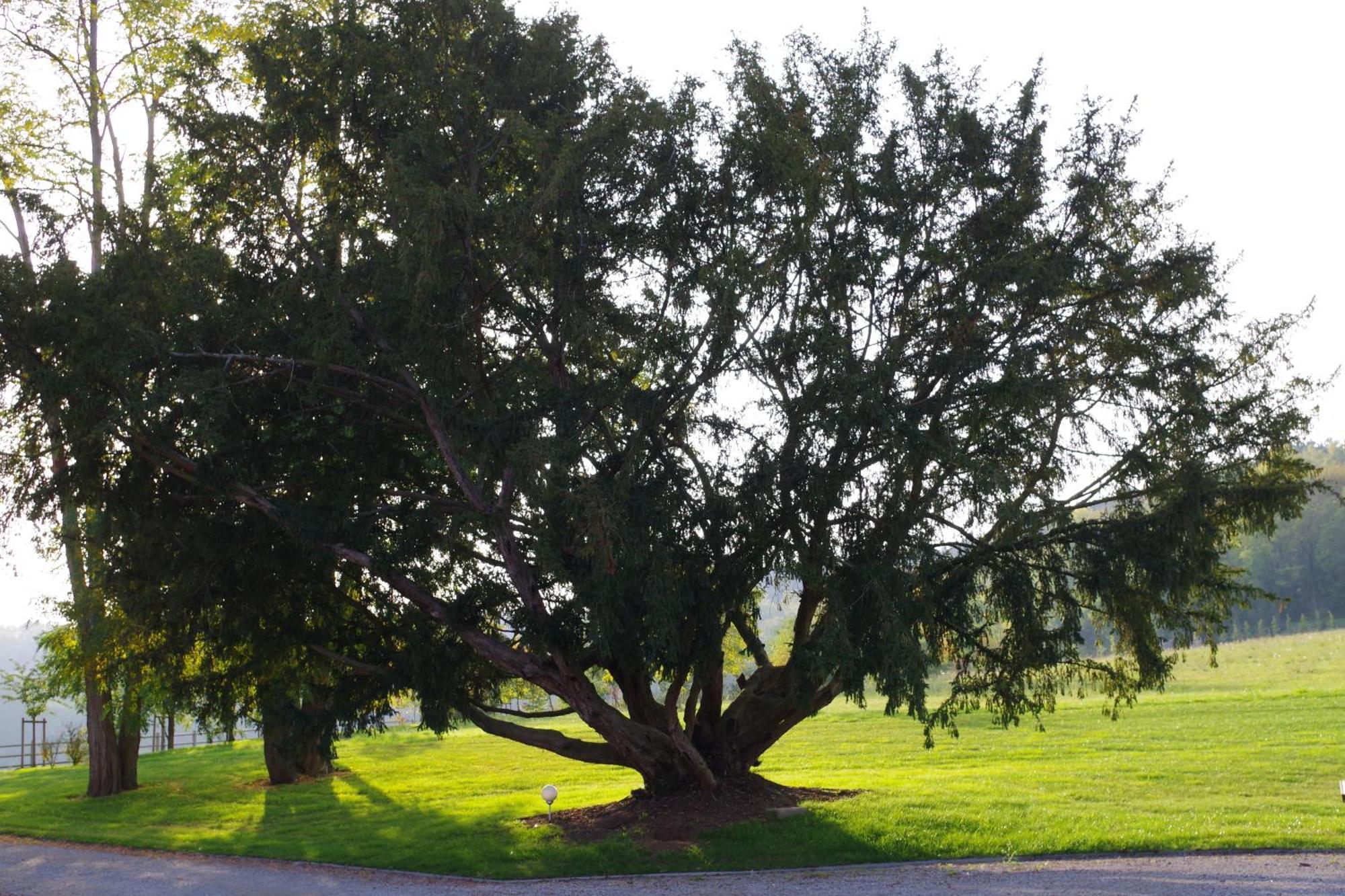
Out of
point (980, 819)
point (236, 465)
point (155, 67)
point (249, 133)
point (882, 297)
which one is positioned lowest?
point (980, 819)

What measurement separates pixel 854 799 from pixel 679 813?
2.89 metres

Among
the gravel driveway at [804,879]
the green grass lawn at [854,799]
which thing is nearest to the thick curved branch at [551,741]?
the green grass lawn at [854,799]

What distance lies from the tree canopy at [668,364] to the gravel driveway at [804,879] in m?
1.94

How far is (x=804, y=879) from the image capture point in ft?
39.8

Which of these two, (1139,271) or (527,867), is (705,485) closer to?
(527,867)

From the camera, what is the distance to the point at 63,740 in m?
40.0

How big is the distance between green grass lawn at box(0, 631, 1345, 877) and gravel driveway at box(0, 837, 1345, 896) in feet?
1.60

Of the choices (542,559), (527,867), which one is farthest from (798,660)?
(527,867)

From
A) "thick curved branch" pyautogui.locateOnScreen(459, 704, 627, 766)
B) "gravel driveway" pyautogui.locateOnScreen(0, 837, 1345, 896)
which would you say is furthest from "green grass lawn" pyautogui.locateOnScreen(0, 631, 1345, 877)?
"thick curved branch" pyautogui.locateOnScreen(459, 704, 627, 766)

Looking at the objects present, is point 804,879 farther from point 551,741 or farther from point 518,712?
point 518,712

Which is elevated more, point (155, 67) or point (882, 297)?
point (155, 67)

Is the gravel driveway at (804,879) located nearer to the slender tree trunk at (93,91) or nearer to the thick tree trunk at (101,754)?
the thick tree trunk at (101,754)

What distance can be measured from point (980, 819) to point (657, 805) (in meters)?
4.25

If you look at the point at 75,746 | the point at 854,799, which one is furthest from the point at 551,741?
the point at 75,746
